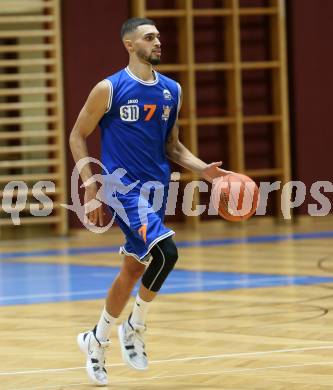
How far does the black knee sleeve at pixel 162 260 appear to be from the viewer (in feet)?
16.5

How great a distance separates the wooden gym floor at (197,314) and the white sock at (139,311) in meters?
0.26

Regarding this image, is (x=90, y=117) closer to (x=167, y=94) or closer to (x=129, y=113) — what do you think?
(x=129, y=113)

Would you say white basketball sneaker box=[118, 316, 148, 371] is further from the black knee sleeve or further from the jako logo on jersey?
the jako logo on jersey

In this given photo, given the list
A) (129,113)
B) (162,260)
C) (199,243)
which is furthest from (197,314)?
(199,243)

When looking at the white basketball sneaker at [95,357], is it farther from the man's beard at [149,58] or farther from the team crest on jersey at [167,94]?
the man's beard at [149,58]

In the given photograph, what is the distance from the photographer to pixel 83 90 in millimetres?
13828

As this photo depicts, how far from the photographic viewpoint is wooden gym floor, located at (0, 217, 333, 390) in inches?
203

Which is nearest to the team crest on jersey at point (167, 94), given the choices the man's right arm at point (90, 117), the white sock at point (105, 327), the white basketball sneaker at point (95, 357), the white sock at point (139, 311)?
the man's right arm at point (90, 117)

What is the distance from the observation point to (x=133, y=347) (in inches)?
206

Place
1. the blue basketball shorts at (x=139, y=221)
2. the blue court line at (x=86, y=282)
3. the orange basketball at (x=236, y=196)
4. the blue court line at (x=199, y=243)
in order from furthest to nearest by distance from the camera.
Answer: the blue court line at (x=199, y=243) < the blue court line at (x=86, y=282) < the orange basketball at (x=236, y=196) < the blue basketball shorts at (x=139, y=221)

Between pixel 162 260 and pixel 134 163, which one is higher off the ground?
pixel 134 163

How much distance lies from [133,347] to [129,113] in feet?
3.70

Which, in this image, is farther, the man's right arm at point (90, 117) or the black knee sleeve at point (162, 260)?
the man's right arm at point (90, 117)

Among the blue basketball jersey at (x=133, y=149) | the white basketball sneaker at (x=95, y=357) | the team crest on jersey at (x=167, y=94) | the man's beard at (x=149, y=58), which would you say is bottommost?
the white basketball sneaker at (x=95, y=357)
